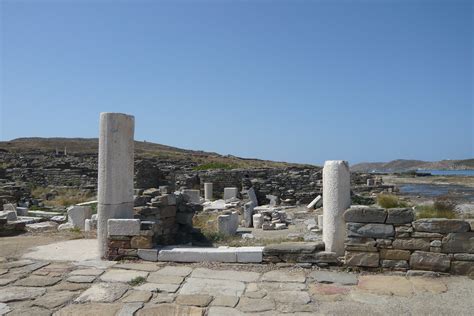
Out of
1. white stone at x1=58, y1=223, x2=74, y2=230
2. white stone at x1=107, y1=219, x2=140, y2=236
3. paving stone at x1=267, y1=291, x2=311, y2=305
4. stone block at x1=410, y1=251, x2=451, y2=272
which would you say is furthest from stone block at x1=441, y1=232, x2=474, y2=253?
white stone at x1=58, y1=223, x2=74, y2=230

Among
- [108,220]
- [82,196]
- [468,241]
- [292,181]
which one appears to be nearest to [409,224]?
[468,241]

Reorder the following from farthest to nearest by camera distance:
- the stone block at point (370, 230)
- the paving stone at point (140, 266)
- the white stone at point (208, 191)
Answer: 1. the white stone at point (208, 191)
2. the paving stone at point (140, 266)
3. the stone block at point (370, 230)

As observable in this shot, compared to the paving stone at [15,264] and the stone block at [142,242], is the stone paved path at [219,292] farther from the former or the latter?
the stone block at [142,242]

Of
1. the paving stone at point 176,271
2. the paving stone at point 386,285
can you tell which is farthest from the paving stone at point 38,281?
the paving stone at point 386,285

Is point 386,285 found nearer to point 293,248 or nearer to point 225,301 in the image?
point 293,248

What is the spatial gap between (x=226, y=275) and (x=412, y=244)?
8.87 feet

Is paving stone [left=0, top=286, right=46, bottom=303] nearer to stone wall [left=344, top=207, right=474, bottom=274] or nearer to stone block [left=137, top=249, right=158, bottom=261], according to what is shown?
stone block [left=137, top=249, right=158, bottom=261]

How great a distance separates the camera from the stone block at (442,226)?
5598mm

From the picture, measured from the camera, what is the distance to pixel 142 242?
262 inches

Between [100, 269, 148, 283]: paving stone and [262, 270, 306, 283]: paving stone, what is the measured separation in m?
1.75

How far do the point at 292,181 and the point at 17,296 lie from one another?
17245 millimetres

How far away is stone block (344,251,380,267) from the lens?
231 inches

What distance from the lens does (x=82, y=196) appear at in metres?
21.0

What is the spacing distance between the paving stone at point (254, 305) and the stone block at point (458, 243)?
8.95ft
